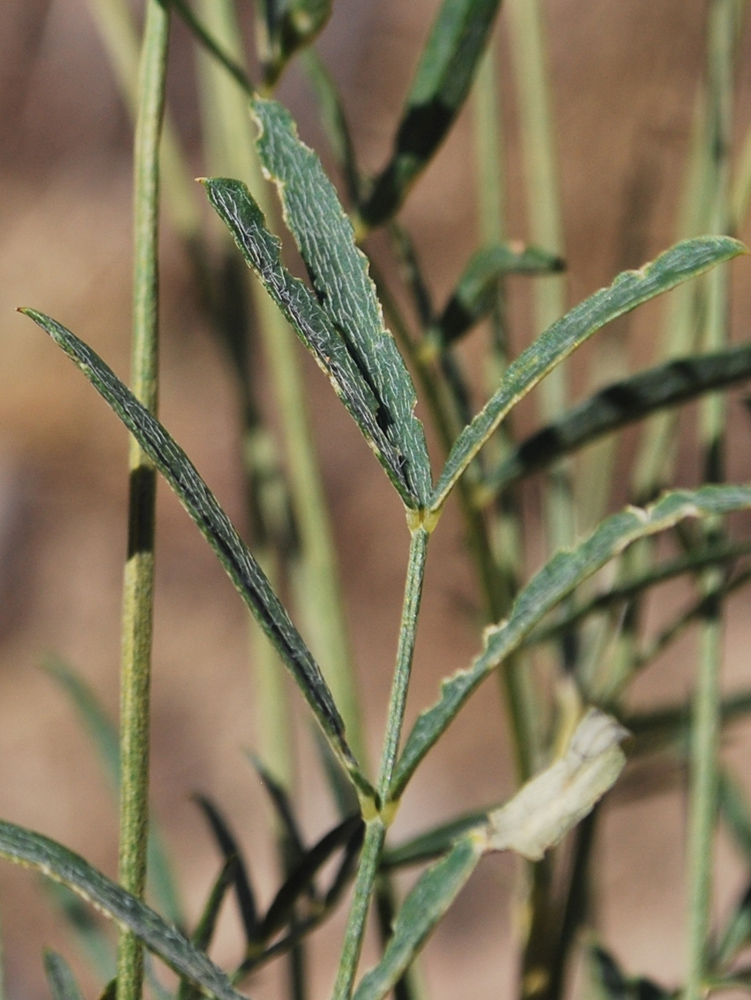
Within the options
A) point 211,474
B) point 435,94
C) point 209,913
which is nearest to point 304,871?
point 209,913

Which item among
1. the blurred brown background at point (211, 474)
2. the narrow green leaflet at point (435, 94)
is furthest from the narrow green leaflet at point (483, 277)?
the blurred brown background at point (211, 474)

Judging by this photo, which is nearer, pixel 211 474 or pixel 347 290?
pixel 347 290

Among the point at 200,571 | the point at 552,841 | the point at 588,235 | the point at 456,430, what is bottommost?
the point at 552,841

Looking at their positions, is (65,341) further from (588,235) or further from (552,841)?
(588,235)

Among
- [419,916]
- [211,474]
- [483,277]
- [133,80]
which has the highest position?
[211,474]

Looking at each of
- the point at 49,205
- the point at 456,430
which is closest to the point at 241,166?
the point at 456,430

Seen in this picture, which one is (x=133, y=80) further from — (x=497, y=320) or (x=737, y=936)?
(x=737, y=936)
